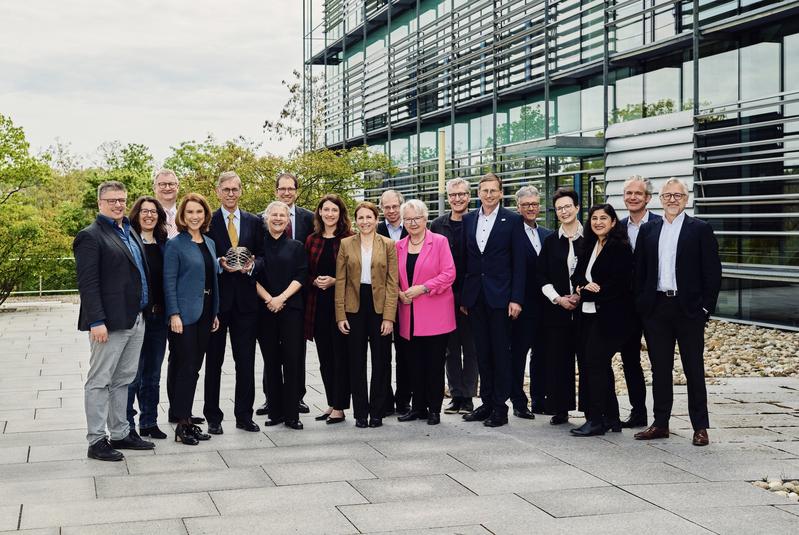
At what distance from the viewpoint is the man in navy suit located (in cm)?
798

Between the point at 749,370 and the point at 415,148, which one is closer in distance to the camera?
the point at 749,370

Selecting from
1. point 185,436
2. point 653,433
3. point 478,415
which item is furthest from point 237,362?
point 653,433

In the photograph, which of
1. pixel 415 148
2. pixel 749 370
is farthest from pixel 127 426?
pixel 415 148

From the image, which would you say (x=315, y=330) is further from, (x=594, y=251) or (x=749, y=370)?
(x=749, y=370)

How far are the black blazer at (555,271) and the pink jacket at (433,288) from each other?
2.61 ft

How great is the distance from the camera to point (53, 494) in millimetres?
5734

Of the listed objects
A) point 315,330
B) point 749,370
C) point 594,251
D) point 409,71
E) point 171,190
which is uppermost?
point 409,71

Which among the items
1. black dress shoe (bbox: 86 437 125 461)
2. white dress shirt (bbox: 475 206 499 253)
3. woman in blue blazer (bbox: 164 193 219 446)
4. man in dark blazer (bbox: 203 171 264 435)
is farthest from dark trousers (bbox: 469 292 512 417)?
black dress shoe (bbox: 86 437 125 461)

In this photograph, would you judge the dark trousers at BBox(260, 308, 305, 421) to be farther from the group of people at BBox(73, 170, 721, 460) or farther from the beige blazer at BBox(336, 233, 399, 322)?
the beige blazer at BBox(336, 233, 399, 322)

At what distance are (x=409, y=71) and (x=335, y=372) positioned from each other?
21.6 meters

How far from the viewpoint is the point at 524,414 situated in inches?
323

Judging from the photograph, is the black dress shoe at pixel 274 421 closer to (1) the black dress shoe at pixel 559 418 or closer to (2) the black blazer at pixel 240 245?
(2) the black blazer at pixel 240 245

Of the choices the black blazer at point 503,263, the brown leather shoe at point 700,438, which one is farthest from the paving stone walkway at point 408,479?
the black blazer at point 503,263

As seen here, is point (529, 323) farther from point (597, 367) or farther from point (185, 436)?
point (185, 436)
